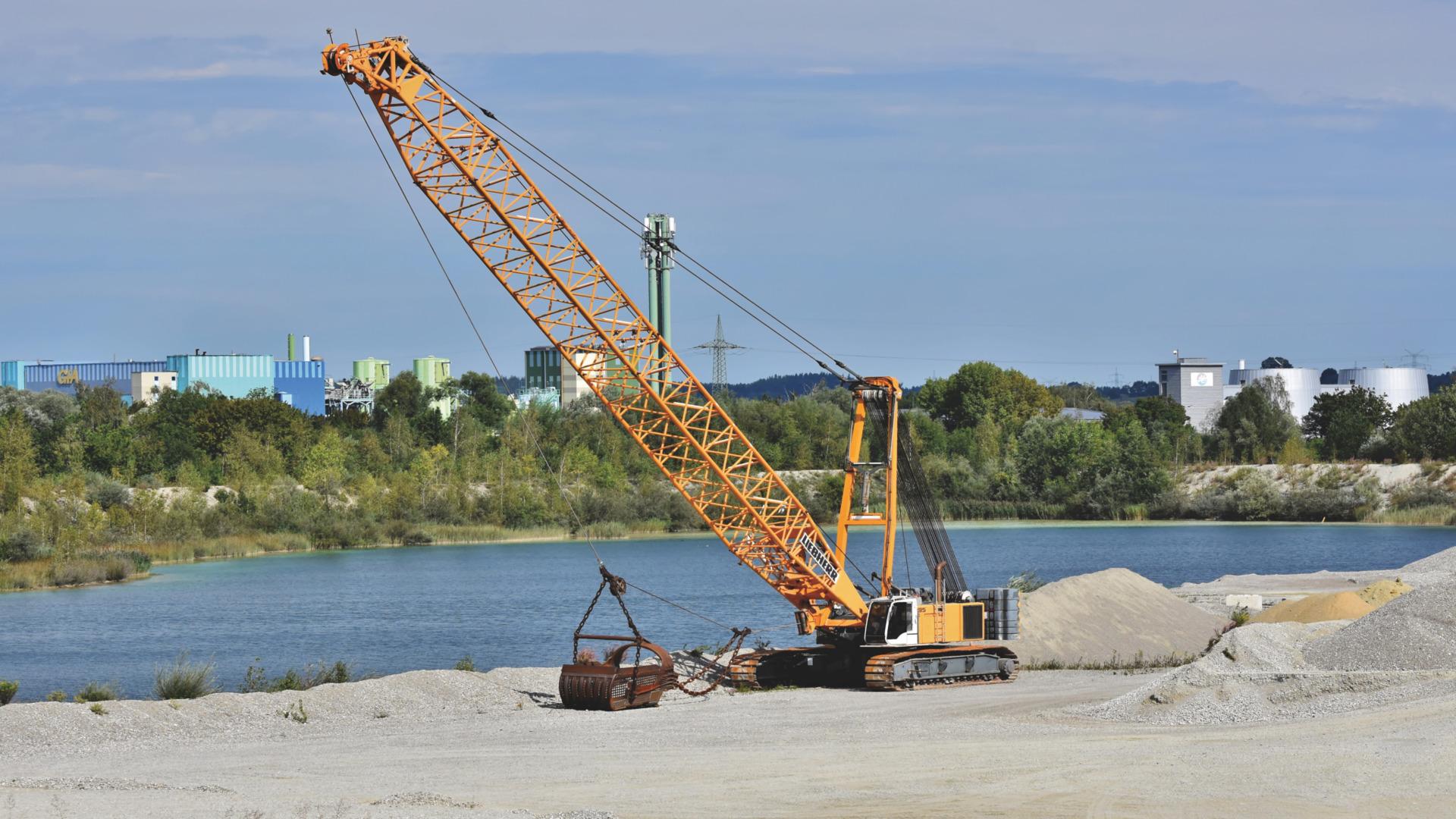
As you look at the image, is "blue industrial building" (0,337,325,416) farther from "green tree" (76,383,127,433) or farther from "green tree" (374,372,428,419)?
"green tree" (374,372,428,419)

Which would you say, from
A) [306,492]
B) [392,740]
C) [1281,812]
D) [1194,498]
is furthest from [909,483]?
[1194,498]

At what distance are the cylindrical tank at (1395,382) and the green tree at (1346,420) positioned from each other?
123 feet

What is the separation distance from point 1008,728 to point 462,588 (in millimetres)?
34114

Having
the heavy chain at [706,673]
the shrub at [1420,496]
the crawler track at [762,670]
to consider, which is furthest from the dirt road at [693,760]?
the shrub at [1420,496]

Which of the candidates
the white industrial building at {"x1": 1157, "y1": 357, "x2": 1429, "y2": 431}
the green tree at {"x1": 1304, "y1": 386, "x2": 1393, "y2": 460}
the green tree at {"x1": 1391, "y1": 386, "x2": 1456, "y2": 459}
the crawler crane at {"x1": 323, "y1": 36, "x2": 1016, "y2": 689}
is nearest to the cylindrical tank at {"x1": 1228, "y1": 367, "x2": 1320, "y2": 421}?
the white industrial building at {"x1": 1157, "y1": 357, "x2": 1429, "y2": 431}

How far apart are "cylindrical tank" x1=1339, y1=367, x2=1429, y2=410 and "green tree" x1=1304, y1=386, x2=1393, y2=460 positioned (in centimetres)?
3748

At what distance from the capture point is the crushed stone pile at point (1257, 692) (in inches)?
803

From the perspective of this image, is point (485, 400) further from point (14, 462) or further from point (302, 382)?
point (14, 462)

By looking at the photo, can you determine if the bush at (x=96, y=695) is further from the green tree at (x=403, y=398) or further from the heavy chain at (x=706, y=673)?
the green tree at (x=403, y=398)

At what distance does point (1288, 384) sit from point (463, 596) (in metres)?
123

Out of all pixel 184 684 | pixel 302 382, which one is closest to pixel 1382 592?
pixel 184 684

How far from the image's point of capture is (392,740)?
67.9 feet

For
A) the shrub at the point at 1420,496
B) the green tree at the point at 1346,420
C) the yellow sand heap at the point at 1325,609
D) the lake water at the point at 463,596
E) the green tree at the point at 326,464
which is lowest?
the lake water at the point at 463,596

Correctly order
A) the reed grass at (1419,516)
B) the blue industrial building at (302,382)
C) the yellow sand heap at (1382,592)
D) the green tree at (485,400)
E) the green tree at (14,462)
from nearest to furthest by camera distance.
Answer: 1. the yellow sand heap at (1382,592)
2. the green tree at (14,462)
3. the reed grass at (1419,516)
4. the green tree at (485,400)
5. the blue industrial building at (302,382)
